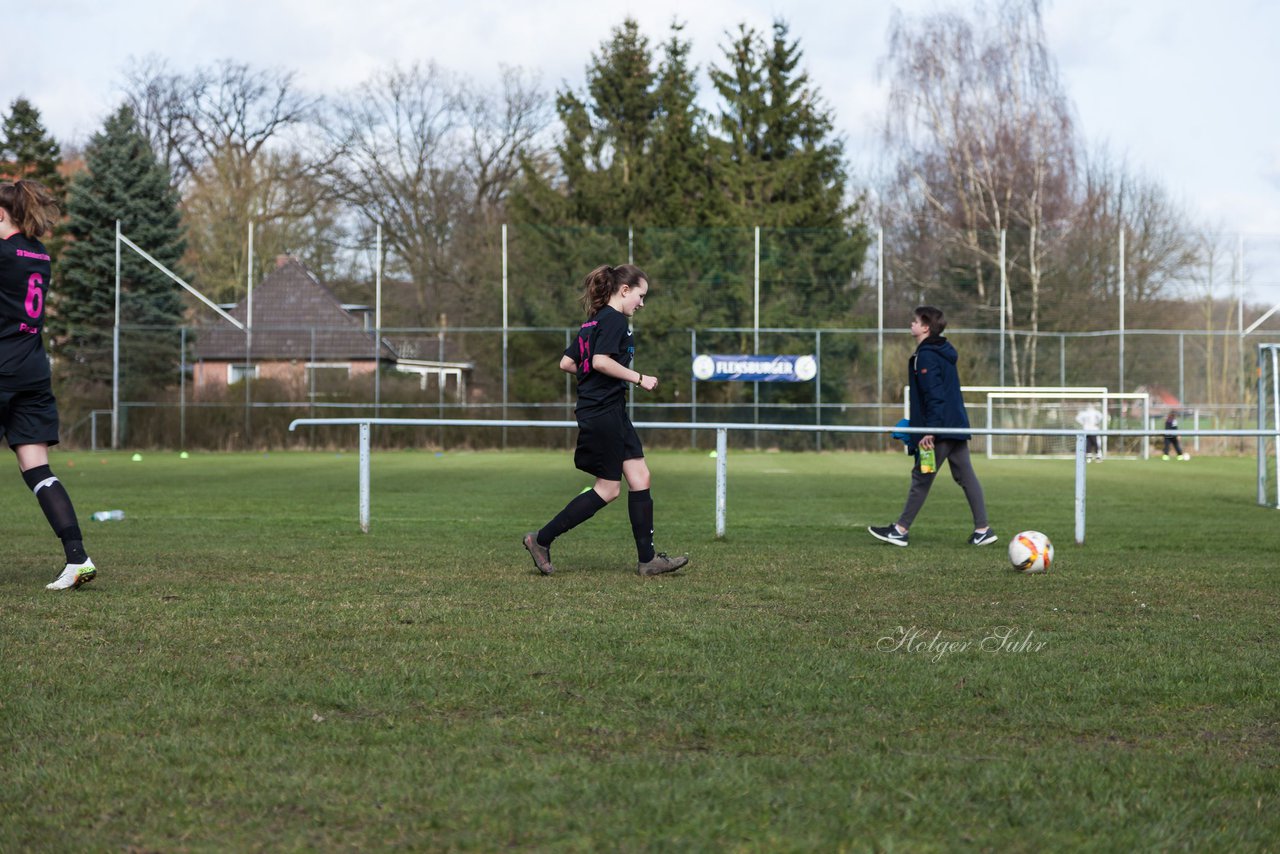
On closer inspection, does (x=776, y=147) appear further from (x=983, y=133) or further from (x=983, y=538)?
(x=983, y=538)

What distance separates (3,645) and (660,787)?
3018 millimetres

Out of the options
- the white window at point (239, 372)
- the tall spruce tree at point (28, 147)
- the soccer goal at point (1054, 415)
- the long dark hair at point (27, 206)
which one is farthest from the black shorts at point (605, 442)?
the tall spruce tree at point (28, 147)

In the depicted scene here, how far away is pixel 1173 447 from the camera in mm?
34906

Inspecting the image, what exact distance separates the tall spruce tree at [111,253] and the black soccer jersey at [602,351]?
31874 millimetres

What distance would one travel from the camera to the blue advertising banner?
115 feet

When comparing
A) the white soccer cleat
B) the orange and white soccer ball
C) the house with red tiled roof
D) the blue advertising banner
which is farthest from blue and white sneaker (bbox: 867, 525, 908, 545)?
the house with red tiled roof

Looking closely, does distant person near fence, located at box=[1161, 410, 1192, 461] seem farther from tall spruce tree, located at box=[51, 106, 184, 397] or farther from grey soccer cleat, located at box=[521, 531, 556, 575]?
grey soccer cleat, located at box=[521, 531, 556, 575]

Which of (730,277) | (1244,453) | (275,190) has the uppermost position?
(275,190)

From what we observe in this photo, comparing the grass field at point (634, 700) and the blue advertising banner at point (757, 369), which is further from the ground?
the blue advertising banner at point (757, 369)

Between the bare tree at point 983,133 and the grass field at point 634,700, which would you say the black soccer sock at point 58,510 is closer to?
the grass field at point 634,700

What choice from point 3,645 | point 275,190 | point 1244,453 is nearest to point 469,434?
point 275,190

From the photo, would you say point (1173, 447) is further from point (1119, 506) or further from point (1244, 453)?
point (1119, 506)

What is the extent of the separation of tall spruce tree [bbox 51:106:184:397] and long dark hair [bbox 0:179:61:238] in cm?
3152

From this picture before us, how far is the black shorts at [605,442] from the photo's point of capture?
7199 millimetres
